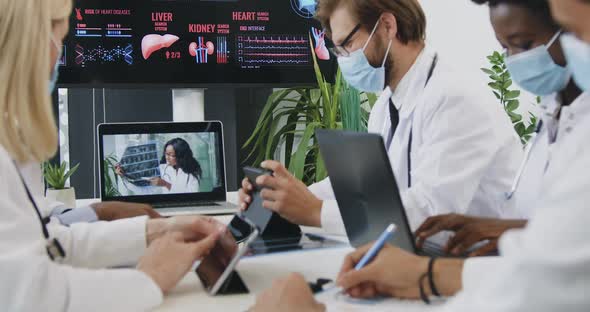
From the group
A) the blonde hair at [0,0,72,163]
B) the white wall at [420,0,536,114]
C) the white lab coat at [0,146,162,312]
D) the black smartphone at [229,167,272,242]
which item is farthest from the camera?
the white wall at [420,0,536,114]

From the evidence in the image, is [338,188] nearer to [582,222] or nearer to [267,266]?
[267,266]

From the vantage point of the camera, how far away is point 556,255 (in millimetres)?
715

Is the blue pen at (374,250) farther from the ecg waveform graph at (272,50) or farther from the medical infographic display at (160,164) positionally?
the ecg waveform graph at (272,50)

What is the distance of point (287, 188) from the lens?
1.91 meters

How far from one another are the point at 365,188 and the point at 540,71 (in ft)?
1.69

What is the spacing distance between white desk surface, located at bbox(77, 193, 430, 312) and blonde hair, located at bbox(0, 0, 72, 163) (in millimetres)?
395

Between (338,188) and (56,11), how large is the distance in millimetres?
747

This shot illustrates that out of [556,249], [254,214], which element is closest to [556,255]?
[556,249]

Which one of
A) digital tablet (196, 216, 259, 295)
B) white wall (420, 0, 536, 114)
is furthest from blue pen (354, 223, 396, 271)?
white wall (420, 0, 536, 114)

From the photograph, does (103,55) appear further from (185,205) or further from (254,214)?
(254,214)

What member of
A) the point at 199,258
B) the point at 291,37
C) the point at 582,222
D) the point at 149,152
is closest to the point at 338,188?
the point at 199,258

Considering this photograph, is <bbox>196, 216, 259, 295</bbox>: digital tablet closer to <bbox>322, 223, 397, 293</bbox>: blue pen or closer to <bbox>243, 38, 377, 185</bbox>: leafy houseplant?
<bbox>322, 223, 397, 293</bbox>: blue pen

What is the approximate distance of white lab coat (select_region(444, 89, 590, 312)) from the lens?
2.34 ft

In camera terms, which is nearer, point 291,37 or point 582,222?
point 582,222
